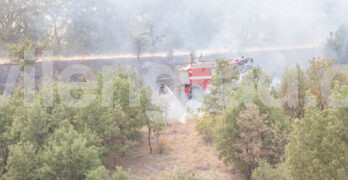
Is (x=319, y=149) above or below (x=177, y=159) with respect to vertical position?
above

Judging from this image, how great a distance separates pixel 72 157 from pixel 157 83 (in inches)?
723

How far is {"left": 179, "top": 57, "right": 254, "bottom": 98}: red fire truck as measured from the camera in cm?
1875

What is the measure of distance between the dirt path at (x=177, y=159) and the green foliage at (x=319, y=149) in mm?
4562

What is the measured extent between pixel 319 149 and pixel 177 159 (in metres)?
8.10

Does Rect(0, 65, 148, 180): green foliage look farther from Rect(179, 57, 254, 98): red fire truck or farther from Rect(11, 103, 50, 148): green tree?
Rect(179, 57, 254, 98): red fire truck

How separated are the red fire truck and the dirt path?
4.16 m

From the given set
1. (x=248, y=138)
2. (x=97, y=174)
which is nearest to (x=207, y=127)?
(x=248, y=138)

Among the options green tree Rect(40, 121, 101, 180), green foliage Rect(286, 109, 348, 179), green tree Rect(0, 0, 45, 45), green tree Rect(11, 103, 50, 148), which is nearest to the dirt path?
green tree Rect(40, 121, 101, 180)

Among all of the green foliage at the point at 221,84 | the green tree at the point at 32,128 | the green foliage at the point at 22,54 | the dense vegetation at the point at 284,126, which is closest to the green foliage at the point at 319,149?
the dense vegetation at the point at 284,126

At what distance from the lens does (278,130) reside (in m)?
9.30

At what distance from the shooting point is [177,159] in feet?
43.5

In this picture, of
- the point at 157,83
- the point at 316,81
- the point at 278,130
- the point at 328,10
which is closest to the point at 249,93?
the point at 278,130

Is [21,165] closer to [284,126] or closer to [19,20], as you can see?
[284,126]

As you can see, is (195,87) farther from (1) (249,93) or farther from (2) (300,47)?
(2) (300,47)
